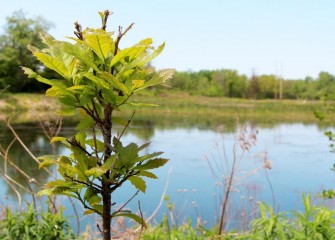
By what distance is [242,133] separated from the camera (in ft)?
9.38

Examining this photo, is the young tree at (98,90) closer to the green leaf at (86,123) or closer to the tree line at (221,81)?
the green leaf at (86,123)

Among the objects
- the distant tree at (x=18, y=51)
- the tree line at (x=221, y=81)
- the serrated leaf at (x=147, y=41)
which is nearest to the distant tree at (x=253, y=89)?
the tree line at (x=221, y=81)

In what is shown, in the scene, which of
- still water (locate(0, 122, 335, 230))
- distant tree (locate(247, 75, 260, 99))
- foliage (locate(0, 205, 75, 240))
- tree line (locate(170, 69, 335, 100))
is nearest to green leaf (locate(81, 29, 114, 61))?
foliage (locate(0, 205, 75, 240))

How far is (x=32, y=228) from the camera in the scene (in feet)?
7.15

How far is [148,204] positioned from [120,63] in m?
4.63

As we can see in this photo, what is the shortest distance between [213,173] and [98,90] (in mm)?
2422

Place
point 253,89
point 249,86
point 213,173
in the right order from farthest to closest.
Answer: point 249,86
point 253,89
point 213,173

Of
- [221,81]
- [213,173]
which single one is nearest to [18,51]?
[221,81]

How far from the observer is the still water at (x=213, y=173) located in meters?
4.27

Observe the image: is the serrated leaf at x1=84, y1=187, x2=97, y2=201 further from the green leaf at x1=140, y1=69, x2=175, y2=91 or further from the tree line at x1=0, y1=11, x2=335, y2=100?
the tree line at x1=0, y1=11, x2=335, y2=100

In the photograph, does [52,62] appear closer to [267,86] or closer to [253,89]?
[253,89]

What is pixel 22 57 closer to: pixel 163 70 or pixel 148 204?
pixel 148 204

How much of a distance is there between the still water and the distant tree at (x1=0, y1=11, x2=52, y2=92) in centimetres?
1632

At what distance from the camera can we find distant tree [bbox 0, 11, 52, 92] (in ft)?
95.3
